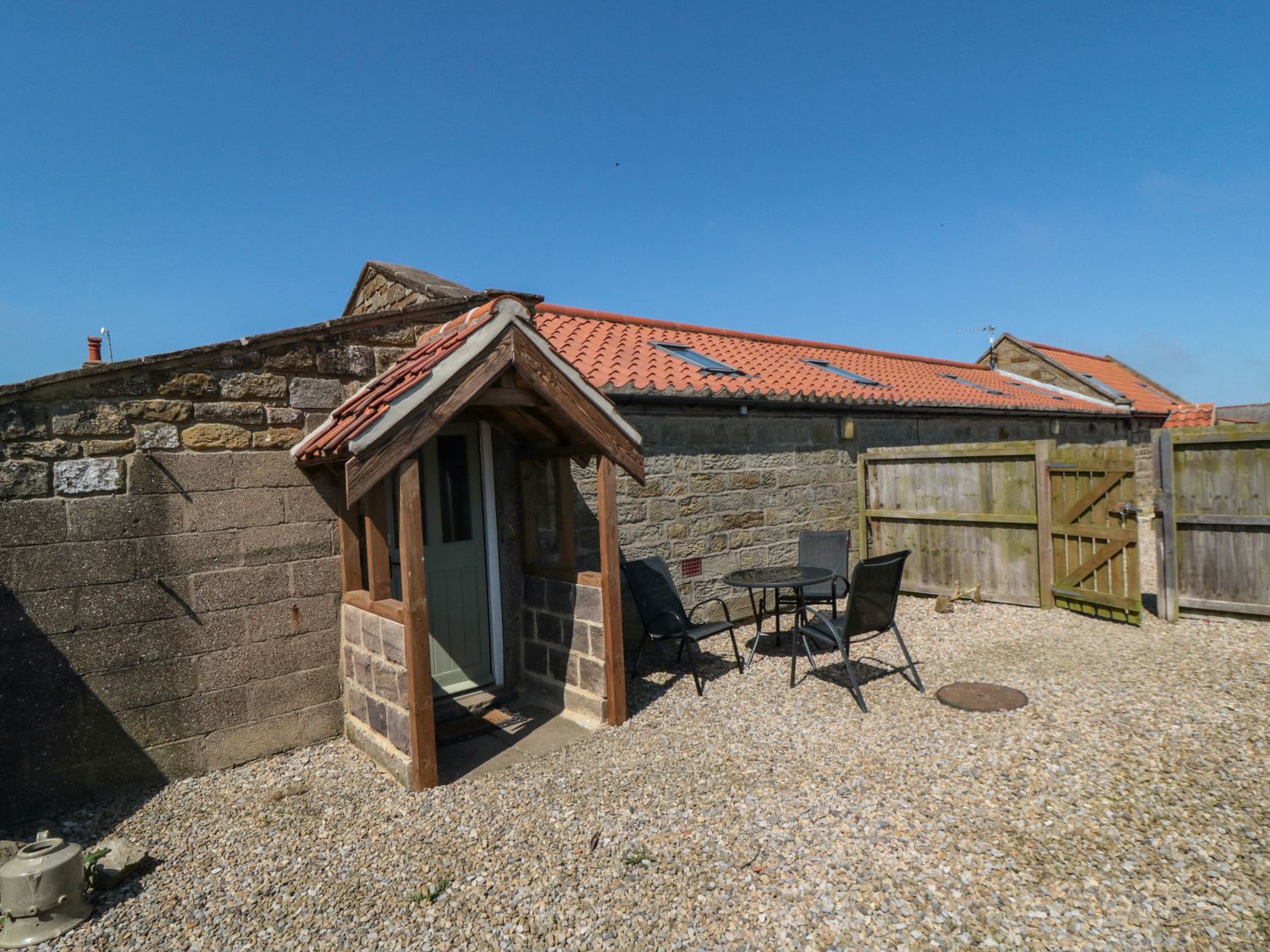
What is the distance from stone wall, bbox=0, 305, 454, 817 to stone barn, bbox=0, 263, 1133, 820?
0.5 inches

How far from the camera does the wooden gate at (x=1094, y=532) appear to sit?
6918mm

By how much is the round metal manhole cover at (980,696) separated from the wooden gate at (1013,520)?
279 cm

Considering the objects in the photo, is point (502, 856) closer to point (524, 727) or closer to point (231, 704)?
point (524, 727)

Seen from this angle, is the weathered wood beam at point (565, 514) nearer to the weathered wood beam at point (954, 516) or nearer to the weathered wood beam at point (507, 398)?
the weathered wood beam at point (507, 398)

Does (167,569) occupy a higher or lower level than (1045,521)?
higher

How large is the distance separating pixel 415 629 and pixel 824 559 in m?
5.15

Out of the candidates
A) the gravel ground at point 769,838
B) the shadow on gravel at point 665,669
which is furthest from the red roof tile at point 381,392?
the shadow on gravel at point 665,669

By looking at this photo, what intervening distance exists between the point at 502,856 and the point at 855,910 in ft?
5.50

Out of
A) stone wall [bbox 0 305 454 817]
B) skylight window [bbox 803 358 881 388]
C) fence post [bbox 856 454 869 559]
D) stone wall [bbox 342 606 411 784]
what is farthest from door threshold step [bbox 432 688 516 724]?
skylight window [bbox 803 358 881 388]

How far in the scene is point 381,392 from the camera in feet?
13.9

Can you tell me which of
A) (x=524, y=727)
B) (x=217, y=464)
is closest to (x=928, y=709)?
(x=524, y=727)

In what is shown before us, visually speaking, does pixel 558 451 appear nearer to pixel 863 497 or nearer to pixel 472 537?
pixel 472 537

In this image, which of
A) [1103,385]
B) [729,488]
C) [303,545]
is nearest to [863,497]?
[729,488]

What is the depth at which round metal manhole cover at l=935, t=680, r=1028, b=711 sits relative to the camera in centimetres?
494
